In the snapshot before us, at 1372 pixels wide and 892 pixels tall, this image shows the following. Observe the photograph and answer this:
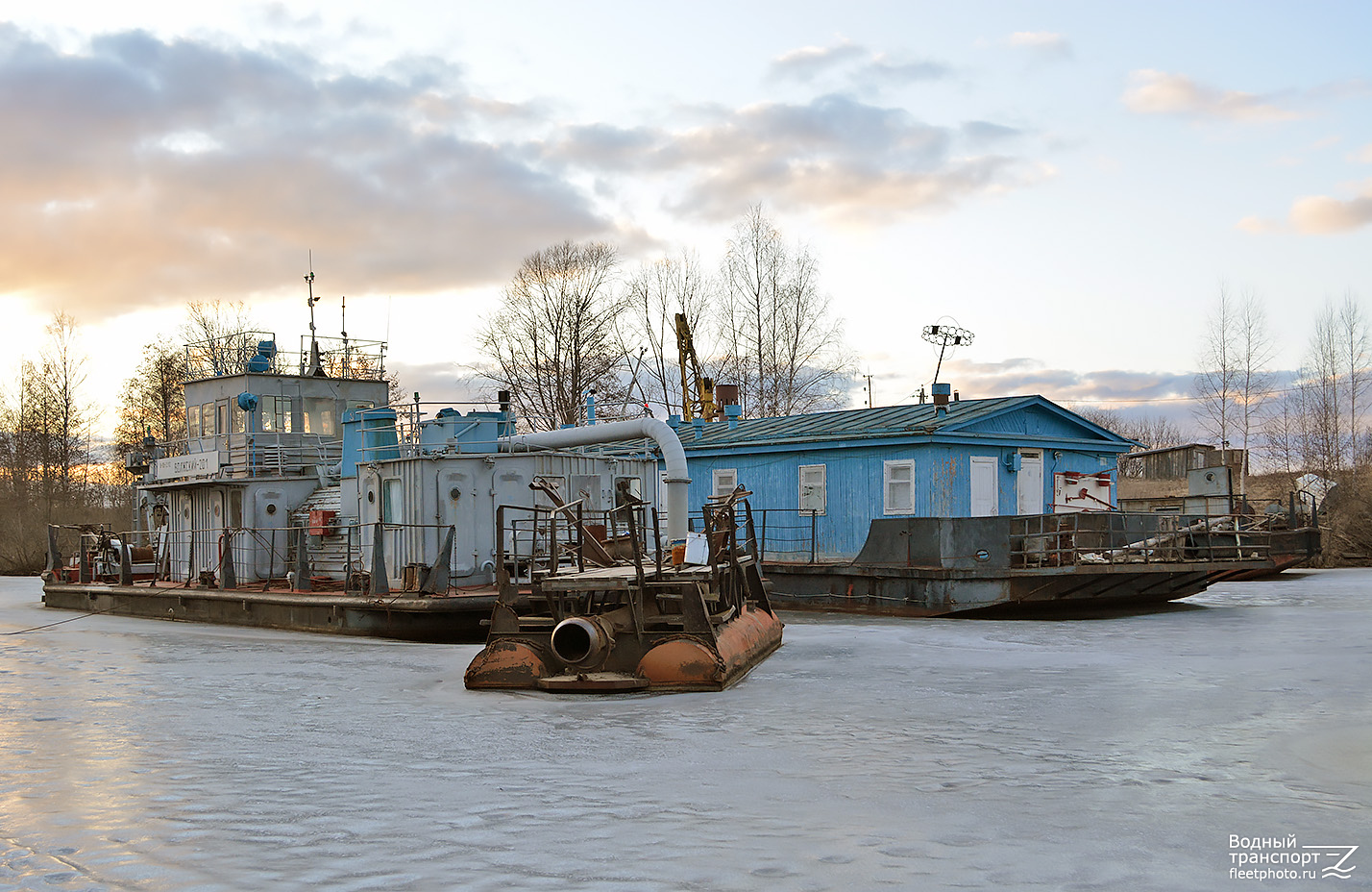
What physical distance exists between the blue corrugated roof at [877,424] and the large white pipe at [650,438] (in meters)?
5.34

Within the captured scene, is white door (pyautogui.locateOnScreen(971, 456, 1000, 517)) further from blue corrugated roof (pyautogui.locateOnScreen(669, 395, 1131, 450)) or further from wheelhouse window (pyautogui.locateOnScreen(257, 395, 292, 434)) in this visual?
wheelhouse window (pyautogui.locateOnScreen(257, 395, 292, 434))

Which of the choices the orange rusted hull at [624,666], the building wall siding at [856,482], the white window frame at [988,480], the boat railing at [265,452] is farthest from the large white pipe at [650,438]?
the white window frame at [988,480]

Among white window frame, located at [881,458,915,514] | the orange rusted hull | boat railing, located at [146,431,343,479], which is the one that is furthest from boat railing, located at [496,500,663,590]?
boat railing, located at [146,431,343,479]

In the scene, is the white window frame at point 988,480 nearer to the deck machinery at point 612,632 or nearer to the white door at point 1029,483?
the white door at point 1029,483

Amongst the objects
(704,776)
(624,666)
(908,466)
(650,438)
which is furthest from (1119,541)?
(704,776)

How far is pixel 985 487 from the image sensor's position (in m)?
23.0

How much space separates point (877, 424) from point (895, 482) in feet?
5.52

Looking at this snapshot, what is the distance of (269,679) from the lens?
13781 millimetres

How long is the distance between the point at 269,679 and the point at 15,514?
133 ft

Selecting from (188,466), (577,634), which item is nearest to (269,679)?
(577,634)

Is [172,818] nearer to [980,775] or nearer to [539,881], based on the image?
[539,881]

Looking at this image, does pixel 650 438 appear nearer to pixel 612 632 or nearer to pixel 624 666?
pixel 612 632

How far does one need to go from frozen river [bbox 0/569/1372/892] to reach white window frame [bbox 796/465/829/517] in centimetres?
897

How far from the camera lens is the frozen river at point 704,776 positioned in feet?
19.6
